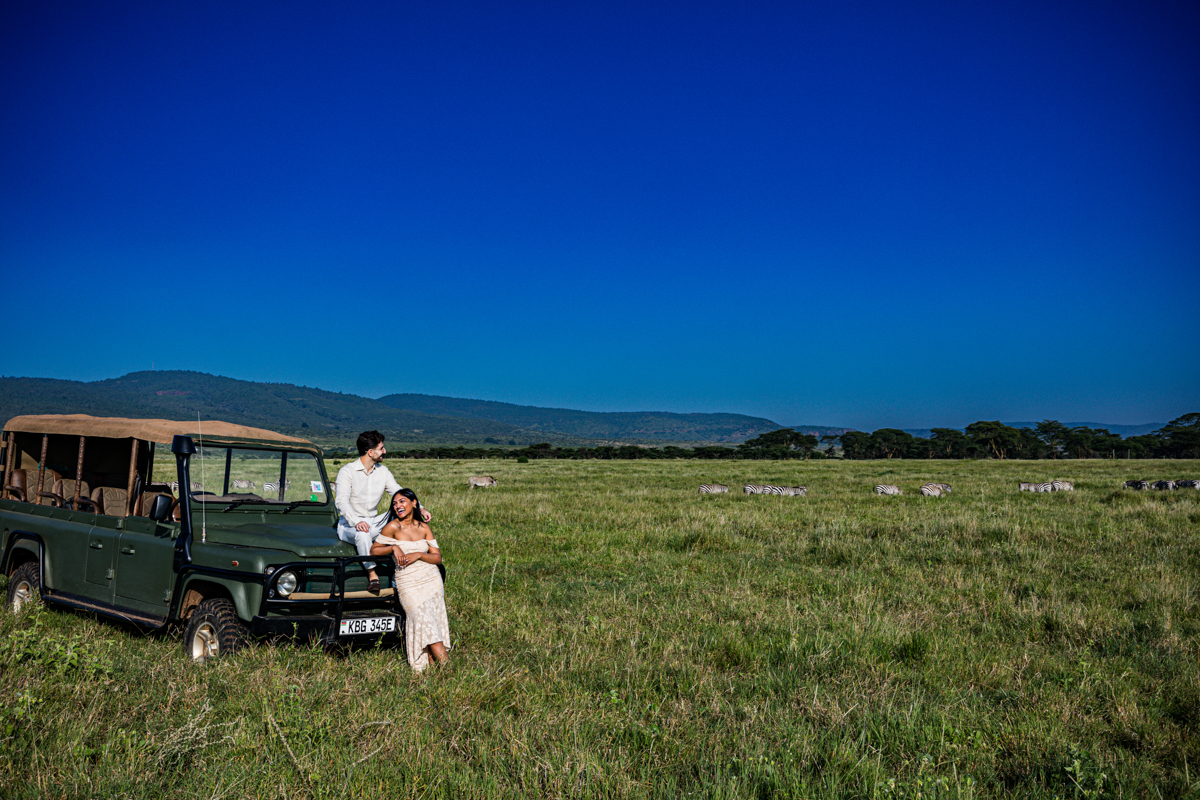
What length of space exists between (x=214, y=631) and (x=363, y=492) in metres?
1.86

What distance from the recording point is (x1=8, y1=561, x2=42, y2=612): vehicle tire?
7453mm

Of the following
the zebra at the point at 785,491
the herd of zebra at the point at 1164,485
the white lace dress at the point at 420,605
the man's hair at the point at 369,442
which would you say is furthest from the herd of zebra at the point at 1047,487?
the white lace dress at the point at 420,605

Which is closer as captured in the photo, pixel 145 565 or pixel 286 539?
pixel 286 539

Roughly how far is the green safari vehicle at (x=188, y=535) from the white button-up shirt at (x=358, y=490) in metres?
0.30

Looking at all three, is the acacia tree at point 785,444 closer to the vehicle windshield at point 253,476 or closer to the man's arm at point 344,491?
the vehicle windshield at point 253,476

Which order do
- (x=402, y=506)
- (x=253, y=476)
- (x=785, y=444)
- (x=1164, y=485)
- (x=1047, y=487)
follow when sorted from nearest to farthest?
(x=402, y=506) < (x=253, y=476) < (x=1164, y=485) < (x=1047, y=487) < (x=785, y=444)

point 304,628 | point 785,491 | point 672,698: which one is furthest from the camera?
point 785,491

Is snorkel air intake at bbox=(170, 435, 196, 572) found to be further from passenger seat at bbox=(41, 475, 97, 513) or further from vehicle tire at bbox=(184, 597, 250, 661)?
passenger seat at bbox=(41, 475, 97, 513)

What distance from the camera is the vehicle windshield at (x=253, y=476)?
6.94 m

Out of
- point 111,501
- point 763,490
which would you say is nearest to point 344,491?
point 111,501

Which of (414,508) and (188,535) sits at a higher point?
(414,508)

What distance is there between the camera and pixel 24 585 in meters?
7.61

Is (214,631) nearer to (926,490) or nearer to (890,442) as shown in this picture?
(926,490)

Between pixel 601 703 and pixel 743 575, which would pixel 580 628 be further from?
pixel 743 575
